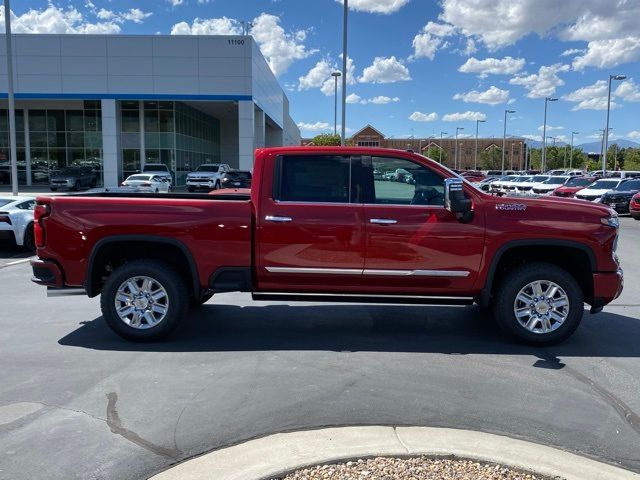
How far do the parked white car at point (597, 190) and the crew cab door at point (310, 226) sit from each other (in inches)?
850

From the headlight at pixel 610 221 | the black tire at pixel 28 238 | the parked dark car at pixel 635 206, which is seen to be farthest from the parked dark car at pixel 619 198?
the black tire at pixel 28 238

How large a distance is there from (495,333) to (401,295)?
4.36 feet

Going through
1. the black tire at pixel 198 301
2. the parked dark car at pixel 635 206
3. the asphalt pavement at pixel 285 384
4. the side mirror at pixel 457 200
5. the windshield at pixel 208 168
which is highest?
the windshield at pixel 208 168

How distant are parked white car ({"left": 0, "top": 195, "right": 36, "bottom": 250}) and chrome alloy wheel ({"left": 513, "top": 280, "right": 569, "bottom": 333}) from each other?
10481mm

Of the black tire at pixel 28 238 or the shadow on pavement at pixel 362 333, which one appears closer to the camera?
the shadow on pavement at pixel 362 333

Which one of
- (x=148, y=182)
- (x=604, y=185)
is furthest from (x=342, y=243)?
(x=148, y=182)

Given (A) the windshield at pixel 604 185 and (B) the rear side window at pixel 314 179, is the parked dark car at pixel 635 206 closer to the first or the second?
(A) the windshield at pixel 604 185

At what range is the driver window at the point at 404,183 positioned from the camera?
6016mm

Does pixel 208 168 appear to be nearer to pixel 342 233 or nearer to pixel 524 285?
pixel 342 233

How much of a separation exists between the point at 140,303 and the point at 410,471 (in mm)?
3618

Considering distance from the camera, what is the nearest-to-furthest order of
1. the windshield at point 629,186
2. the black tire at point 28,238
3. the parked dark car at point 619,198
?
the black tire at point 28,238
the parked dark car at point 619,198
the windshield at point 629,186

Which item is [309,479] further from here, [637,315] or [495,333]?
[637,315]

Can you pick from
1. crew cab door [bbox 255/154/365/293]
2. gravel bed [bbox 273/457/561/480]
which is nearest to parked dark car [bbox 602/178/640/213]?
crew cab door [bbox 255/154/365/293]

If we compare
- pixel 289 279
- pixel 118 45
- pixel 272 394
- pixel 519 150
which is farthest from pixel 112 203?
pixel 519 150
